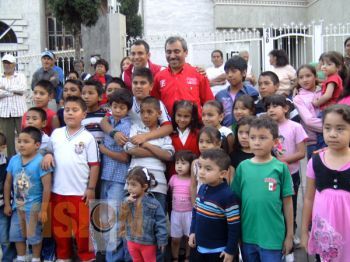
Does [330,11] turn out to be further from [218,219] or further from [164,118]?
[218,219]

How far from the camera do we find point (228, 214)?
3.26m

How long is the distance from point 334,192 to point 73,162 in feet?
7.49

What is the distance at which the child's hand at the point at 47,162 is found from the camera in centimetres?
415

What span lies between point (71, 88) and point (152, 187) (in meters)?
1.66

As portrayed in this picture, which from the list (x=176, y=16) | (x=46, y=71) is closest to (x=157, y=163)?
(x=46, y=71)

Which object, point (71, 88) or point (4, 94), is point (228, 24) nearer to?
point (4, 94)

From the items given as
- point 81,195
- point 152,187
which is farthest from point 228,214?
point 81,195

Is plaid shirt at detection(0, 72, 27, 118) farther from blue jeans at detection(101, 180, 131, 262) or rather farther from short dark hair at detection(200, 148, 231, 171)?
short dark hair at detection(200, 148, 231, 171)

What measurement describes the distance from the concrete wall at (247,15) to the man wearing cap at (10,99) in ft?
42.9

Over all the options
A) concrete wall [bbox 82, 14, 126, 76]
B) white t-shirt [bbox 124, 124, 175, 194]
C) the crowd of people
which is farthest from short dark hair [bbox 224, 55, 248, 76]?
concrete wall [bbox 82, 14, 126, 76]

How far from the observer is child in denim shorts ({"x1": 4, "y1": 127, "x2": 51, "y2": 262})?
4203mm

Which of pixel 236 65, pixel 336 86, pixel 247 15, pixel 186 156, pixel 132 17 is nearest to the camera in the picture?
pixel 186 156

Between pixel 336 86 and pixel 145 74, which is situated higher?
pixel 145 74

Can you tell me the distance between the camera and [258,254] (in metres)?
3.35
